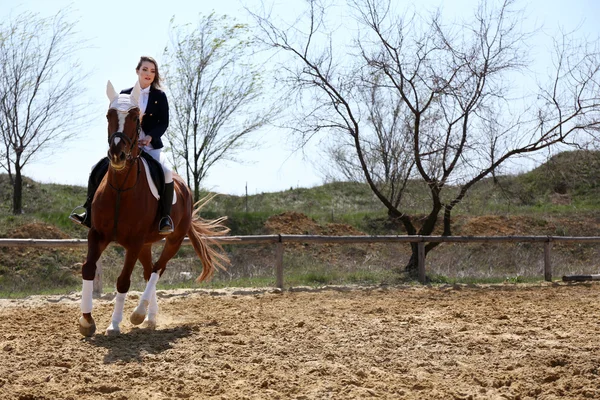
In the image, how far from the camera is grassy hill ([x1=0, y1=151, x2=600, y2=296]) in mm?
14188

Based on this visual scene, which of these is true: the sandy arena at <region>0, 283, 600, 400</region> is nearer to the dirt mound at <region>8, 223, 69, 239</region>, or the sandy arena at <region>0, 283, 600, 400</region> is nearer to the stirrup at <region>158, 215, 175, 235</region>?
the stirrup at <region>158, 215, 175, 235</region>

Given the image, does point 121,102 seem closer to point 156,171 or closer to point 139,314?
point 156,171

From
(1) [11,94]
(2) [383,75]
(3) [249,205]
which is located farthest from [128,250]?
(3) [249,205]

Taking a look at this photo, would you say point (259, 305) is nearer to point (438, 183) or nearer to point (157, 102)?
point (157, 102)

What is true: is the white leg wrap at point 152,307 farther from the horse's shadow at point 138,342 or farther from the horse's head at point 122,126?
the horse's head at point 122,126

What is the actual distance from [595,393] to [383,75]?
399 inches

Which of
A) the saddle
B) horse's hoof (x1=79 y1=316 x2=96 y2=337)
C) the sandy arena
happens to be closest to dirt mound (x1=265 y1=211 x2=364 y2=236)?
the sandy arena

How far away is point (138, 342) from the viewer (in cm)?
593

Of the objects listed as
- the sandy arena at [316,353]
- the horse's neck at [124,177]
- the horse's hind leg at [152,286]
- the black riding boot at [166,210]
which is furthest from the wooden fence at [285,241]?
the horse's neck at [124,177]

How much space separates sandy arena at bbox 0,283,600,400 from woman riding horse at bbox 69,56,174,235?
127 centimetres

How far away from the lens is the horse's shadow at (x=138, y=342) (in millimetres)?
5239

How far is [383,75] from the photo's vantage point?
526 inches

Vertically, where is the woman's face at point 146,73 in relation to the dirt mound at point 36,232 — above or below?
above

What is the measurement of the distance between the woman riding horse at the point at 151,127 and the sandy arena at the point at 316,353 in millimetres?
1272
